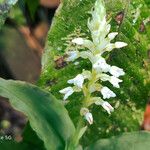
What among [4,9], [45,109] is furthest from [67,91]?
[4,9]

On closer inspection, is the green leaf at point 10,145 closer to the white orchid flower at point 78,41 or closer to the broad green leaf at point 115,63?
the broad green leaf at point 115,63

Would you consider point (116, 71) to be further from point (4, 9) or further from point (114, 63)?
point (4, 9)

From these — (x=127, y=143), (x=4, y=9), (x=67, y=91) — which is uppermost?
(x=4, y=9)

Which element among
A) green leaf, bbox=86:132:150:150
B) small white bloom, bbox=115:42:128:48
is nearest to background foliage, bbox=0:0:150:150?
green leaf, bbox=86:132:150:150

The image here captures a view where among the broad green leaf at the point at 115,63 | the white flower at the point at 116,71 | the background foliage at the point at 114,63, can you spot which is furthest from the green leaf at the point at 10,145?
the white flower at the point at 116,71

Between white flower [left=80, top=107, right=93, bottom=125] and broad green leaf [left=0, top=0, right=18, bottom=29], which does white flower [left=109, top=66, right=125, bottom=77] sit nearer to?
white flower [left=80, top=107, right=93, bottom=125]
